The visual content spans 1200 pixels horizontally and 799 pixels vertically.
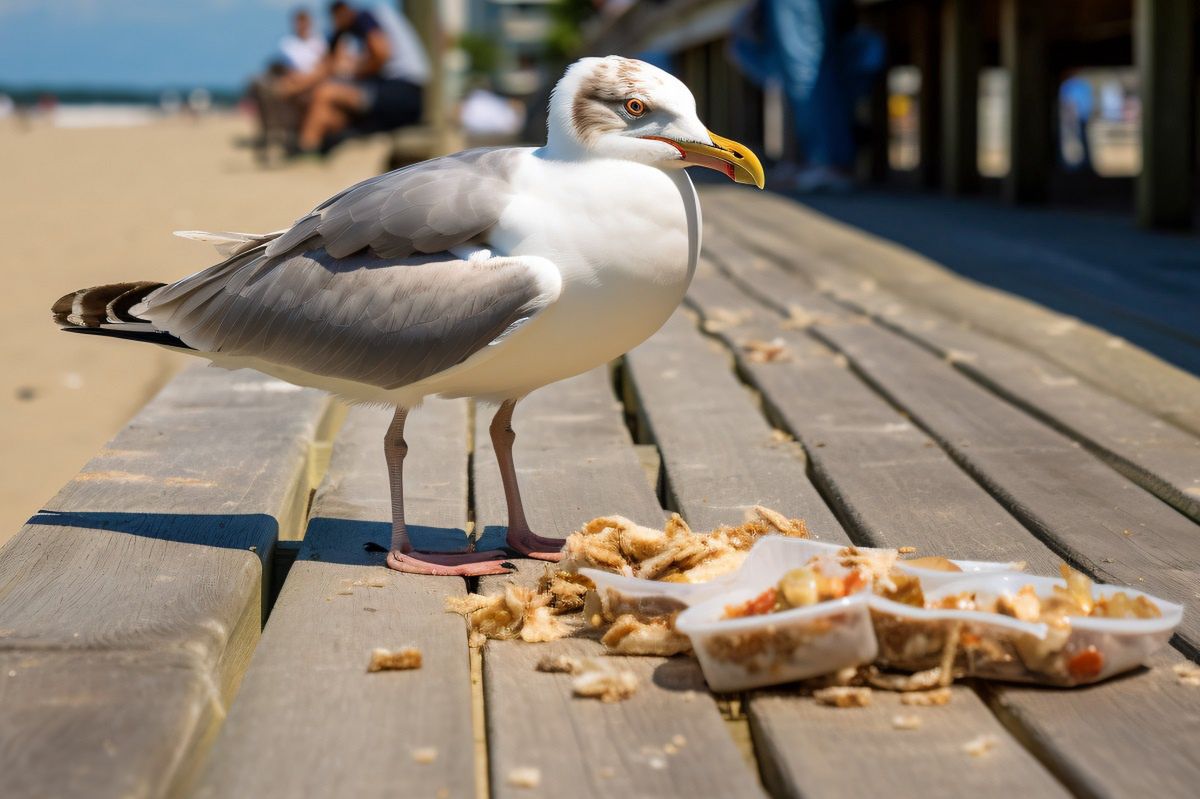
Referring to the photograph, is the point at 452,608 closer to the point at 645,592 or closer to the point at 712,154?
the point at 645,592

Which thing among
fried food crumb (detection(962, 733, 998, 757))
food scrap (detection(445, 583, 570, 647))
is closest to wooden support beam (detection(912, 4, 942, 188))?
food scrap (detection(445, 583, 570, 647))

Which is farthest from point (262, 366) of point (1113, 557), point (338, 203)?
point (1113, 557)

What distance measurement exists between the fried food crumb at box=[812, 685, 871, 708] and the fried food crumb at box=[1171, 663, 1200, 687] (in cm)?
46

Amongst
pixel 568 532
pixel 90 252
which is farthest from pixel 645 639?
pixel 90 252

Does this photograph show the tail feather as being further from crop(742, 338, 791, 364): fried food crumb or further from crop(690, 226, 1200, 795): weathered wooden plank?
crop(742, 338, 791, 364): fried food crumb

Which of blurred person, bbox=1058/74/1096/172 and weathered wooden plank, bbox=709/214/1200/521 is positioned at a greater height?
blurred person, bbox=1058/74/1096/172

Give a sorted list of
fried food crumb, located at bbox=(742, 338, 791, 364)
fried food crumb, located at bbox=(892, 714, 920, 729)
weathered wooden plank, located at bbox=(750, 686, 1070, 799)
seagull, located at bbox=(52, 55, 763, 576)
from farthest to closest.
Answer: fried food crumb, located at bbox=(742, 338, 791, 364), seagull, located at bbox=(52, 55, 763, 576), fried food crumb, located at bbox=(892, 714, 920, 729), weathered wooden plank, located at bbox=(750, 686, 1070, 799)

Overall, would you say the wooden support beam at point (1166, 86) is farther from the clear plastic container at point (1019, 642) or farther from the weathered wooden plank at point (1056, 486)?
the clear plastic container at point (1019, 642)

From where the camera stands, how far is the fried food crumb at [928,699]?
2.02 meters

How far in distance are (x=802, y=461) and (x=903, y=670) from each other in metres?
1.32

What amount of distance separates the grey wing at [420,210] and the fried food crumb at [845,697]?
3.63 feet

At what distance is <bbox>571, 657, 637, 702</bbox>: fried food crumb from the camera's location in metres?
2.05

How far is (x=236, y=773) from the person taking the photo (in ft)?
5.83

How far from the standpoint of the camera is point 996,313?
5297mm
